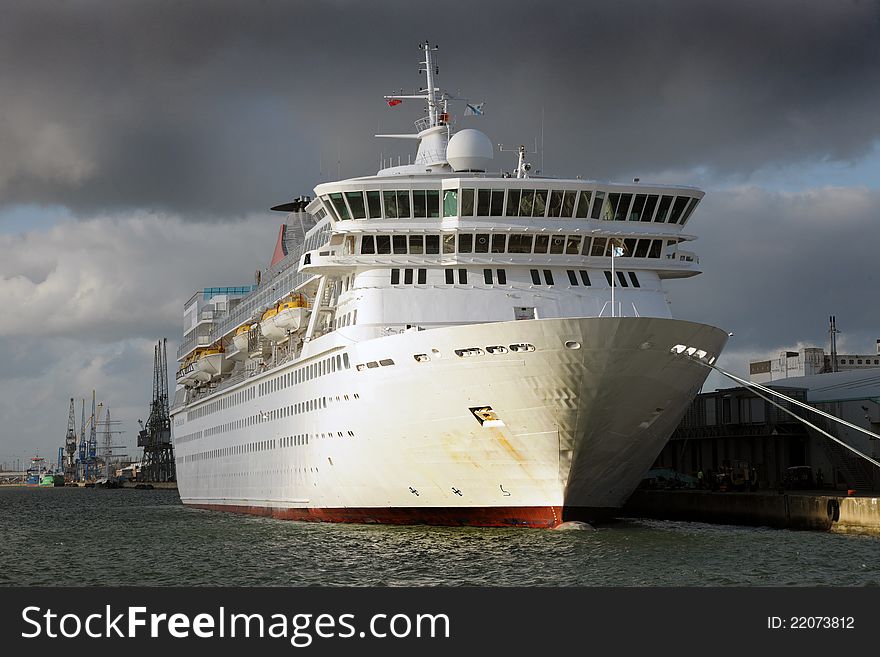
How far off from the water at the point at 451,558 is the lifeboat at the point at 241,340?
13.8m

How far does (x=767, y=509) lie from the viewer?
3753 cm

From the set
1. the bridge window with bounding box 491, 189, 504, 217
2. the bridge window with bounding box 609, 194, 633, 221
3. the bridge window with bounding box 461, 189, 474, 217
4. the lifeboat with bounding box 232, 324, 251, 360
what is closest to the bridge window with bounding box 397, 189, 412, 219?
the bridge window with bounding box 461, 189, 474, 217

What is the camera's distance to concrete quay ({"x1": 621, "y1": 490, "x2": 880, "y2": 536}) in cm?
3322

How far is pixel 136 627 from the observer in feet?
49.5

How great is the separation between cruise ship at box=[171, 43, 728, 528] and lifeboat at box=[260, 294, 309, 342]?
0.25 feet

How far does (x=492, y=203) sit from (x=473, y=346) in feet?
21.6

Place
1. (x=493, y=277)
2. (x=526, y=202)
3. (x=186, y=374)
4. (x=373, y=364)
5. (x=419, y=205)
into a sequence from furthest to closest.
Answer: (x=186, y=374) < (x=419, y=205) < (x=526, y=202) < (x=493, y=277) < (x=373, y=364)

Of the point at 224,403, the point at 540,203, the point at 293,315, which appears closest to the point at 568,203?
the point at 540,203

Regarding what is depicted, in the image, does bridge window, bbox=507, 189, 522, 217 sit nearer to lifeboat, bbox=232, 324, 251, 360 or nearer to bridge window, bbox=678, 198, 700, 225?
bridge window, bbox=678, 198, 700, 225

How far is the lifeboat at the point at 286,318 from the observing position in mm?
39984

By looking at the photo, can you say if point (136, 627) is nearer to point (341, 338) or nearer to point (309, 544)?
point (309, 544)

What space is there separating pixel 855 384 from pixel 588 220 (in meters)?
21.5

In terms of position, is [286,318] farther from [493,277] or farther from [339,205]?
[493,277]

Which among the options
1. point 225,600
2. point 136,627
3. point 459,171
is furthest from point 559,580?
point 459,171
